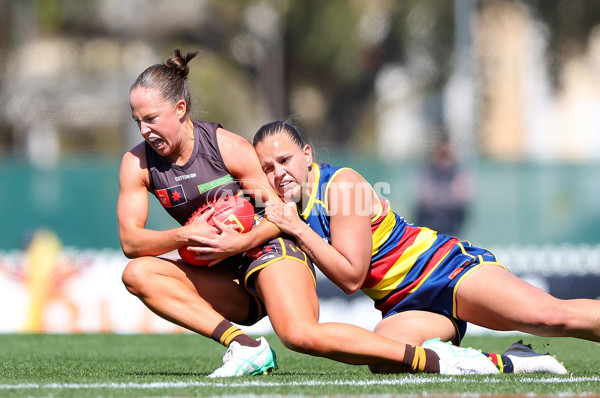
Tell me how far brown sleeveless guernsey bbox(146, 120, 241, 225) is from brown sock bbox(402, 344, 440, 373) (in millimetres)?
1266

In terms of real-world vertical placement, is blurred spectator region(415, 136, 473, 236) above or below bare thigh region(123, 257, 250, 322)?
above

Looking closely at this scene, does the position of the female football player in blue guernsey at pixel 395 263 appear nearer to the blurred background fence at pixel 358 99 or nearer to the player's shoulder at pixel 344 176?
the player's shoulder at pixel 344 176

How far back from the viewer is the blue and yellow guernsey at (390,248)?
5.01 meters

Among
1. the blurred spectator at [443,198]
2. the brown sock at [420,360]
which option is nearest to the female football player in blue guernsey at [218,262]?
the brown sock at [420,360]

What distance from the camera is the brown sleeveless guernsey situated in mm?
5008

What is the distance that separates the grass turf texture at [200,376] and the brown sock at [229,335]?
20 cm

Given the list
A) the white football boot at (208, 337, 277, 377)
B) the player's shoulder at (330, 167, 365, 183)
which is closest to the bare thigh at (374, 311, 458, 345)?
the white football boot at (208, 337, 277, 377)

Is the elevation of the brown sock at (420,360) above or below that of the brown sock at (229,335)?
below

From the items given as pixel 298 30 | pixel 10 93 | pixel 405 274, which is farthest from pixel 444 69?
pixel 405 274

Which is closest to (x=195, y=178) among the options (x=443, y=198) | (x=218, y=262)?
(x=218, y=262)

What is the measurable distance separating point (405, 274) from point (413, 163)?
23.0 feet

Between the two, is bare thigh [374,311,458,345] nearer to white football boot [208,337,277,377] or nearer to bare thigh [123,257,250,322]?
white football boot [208,337,277,377]

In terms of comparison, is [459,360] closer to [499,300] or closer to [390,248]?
[499,300]

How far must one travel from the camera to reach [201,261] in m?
5.05
